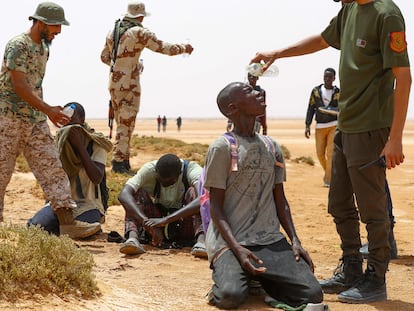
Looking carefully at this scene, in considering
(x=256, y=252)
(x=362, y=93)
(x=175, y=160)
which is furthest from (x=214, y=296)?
(x=175, y=160)

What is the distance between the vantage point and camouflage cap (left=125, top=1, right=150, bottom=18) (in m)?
10.8

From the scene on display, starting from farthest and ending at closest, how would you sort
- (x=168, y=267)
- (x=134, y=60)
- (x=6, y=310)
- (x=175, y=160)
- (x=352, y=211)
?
(x=134, y=60) < (x=175, y=160) < (x=168, y=267) < (x=352, y=211) < (x=6, y=310)

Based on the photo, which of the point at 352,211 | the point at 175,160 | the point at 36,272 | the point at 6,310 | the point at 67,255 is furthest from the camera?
the point at 175,160

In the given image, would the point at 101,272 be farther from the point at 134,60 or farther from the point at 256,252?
the point at 134,60

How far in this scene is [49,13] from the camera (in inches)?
269

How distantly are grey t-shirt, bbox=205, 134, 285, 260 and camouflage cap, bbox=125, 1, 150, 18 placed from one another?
5945 millimetres

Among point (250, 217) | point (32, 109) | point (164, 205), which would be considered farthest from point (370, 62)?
point (32, 109)

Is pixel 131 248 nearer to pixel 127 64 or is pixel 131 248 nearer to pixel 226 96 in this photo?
pixel 226 96

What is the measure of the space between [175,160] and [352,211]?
2.05 metres

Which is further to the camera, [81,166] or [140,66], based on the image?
[140,66]

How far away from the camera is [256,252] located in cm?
518

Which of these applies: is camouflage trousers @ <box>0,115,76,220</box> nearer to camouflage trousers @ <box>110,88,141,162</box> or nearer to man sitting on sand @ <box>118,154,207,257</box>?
man sitting on sand @ <box>118,154,207,257</box>

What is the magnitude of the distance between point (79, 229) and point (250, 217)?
259 cm

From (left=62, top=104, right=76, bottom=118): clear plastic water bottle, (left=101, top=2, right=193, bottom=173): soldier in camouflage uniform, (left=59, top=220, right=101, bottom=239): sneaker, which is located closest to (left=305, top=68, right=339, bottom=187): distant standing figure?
(left=101, top=2, right=193, bottom=173): soldier in camouflage uniform
